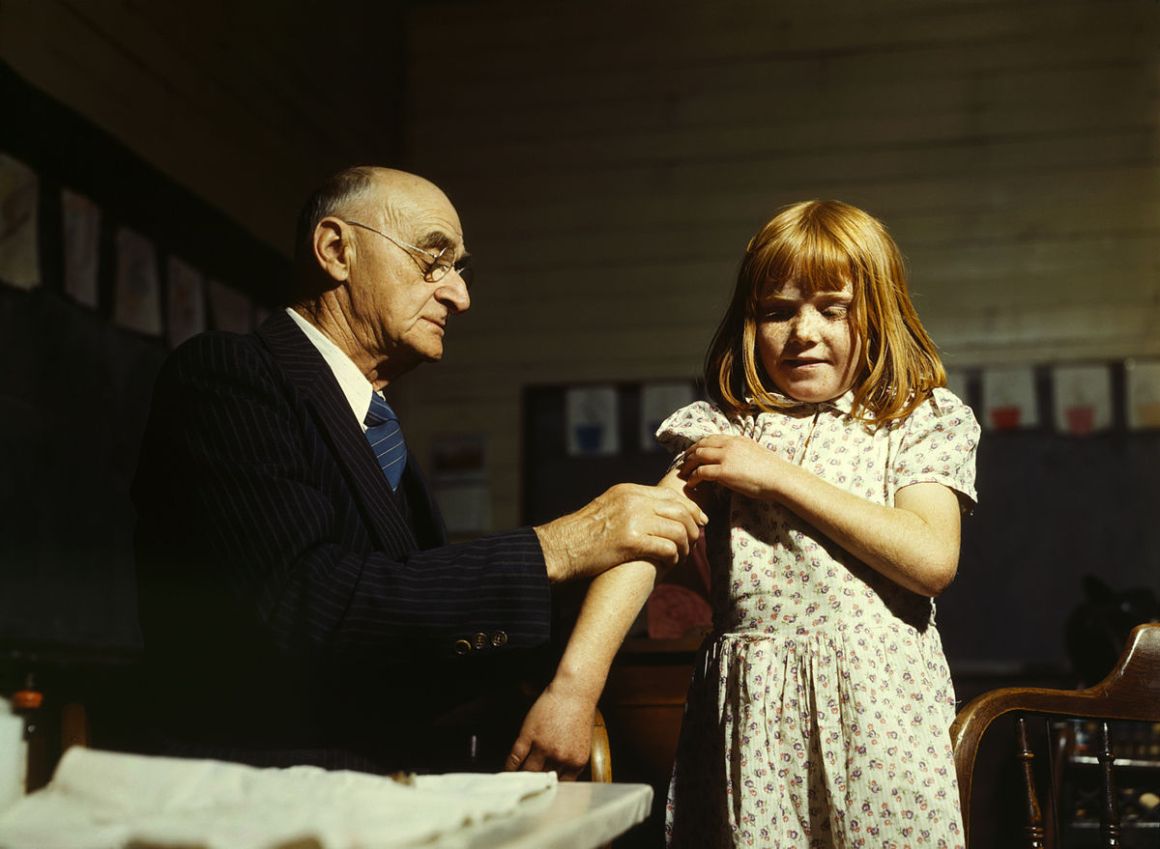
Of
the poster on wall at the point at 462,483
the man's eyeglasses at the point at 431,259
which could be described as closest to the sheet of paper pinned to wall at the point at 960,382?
the poster on wall at the point at 462,483

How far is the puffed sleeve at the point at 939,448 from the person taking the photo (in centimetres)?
159

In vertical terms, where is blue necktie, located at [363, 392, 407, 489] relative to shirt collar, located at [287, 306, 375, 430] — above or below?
below

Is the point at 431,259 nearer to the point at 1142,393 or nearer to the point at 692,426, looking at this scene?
the point at 692,426

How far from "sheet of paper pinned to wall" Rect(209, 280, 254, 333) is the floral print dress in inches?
112

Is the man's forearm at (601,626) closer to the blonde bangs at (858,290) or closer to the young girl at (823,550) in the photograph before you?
the young girl at (823,550)

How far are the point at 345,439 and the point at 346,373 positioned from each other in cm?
33

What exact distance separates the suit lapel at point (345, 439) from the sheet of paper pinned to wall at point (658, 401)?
365cm

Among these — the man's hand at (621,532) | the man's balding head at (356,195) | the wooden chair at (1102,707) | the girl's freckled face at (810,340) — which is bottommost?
the wooden chair at (1102,707)

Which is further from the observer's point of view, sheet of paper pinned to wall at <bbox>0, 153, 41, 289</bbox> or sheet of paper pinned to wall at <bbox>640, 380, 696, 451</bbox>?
sheet of paper pinned to wall at <bbox>640, 380, 696, 451</bbox>

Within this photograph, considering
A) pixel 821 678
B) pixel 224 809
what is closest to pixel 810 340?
pixel 821 678

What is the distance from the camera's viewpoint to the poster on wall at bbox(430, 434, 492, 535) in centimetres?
546

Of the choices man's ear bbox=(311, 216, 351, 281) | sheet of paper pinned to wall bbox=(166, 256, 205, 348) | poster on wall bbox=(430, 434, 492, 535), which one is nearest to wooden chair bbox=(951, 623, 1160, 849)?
man's ear bbox=(311, 216, 351, 281)

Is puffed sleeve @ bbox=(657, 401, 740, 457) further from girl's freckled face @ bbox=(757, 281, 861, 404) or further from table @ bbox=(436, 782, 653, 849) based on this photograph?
table @ bbox=(436, 782, 653, 849)

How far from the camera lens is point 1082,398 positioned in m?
4.96
